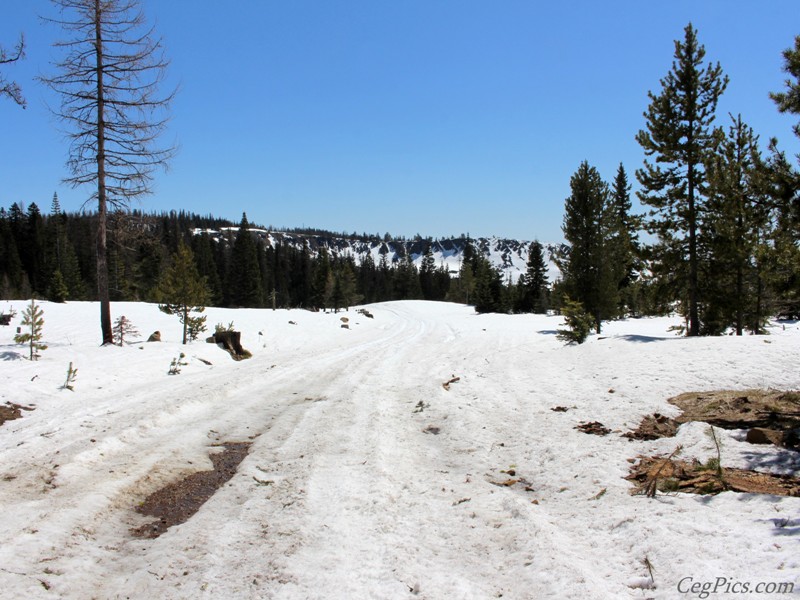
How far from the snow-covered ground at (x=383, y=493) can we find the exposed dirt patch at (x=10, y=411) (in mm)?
168

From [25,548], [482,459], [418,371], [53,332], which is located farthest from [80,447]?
[53,332]

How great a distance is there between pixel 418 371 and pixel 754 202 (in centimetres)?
776

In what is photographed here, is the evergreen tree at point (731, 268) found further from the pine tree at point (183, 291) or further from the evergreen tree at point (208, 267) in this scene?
the evergreen tree at point (208, 267)

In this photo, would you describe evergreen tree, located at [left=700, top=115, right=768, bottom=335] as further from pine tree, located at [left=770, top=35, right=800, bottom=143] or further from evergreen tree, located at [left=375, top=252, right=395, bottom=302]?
evergreen tree, located at [left=375, top=252, right=395, bottom=302]

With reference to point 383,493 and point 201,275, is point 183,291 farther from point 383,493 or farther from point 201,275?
point 201,275

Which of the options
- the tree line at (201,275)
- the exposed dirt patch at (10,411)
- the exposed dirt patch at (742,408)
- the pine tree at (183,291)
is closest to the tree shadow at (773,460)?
the exposed dirt patch at (742,408)

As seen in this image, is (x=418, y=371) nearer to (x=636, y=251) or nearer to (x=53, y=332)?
(x=636, y=251)

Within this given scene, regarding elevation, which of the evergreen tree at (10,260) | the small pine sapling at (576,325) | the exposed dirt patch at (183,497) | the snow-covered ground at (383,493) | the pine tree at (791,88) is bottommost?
the exposed dirt patch at (183,497)

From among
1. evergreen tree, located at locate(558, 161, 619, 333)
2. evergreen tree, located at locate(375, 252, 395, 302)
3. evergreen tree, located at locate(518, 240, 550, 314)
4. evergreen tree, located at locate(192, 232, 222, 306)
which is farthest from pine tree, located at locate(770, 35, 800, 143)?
evergreen tree, located at locate(375, 252, 395, 302)

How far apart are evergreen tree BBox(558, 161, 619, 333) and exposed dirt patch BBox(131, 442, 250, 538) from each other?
→ 24.8m

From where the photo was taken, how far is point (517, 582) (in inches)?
124

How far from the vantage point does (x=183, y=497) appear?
4.66 m

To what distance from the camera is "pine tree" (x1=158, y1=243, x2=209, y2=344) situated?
56.4 feet

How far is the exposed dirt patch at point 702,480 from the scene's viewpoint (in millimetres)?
4164
